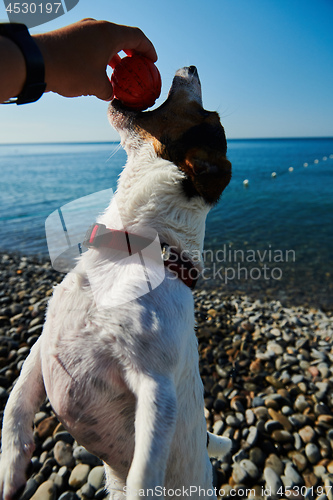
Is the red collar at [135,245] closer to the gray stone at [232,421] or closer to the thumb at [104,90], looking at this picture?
the thumb at [104,90]

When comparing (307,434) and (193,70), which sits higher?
(193,70)

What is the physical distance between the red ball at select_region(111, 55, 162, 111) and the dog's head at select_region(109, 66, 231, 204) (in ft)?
0.27

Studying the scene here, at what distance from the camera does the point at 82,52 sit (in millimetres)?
1487

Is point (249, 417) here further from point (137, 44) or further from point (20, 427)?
point (137, 44)

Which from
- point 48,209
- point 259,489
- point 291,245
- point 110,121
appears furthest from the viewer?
point 48,209

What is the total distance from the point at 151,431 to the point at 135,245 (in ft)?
3.04

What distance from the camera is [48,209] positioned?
1530cm

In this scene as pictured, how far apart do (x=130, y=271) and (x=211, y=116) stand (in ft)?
3.69

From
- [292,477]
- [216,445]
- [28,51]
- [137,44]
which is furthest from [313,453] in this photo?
[28,51]

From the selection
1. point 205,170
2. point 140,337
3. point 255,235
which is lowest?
point 255,235

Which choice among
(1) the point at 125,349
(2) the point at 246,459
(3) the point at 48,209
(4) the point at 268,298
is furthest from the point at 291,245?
(3) the point at 48,209

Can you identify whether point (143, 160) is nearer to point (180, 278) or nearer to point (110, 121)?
point (110, 121)

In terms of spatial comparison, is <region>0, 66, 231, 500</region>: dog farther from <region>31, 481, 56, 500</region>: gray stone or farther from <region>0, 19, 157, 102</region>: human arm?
<region>31, 481, 56, 500</region>: gray stone

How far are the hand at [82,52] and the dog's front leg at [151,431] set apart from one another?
1433 mm
